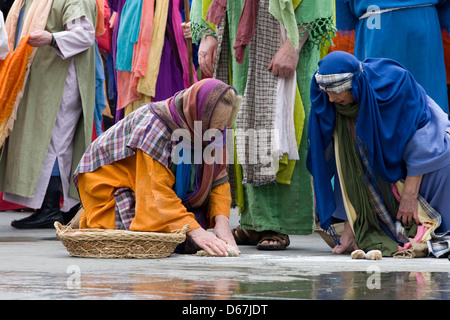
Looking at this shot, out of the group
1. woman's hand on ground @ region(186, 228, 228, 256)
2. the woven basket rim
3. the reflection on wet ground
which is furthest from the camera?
woman's hand on ground @ region(186, 228, 228, 256)

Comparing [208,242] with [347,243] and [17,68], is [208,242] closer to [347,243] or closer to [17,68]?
[347,243]

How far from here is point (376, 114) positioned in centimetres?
409

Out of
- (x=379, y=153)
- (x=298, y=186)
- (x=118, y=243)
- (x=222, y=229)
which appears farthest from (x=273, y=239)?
(x=118, y=243)

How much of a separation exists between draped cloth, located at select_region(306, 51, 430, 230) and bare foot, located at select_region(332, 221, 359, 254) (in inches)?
5.0

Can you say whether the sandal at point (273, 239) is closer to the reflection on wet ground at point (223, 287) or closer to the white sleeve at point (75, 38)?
the reflection on wet ground at point (223, 287)

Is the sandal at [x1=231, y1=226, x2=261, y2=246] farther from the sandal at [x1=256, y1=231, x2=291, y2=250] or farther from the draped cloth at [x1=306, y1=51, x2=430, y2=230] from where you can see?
the draped cloth at [x1=306, y1=51, x2=430, y2=230]

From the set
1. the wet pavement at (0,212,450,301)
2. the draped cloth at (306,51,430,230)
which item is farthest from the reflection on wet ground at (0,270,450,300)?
the draped cloth at (306,51,430,230)

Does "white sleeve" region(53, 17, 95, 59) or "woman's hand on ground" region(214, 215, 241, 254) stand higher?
"white sleeve" region(53, 17, 95, 59)

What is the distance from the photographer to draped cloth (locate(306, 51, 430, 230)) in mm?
4047

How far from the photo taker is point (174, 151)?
160 inches

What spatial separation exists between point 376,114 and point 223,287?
1.74m

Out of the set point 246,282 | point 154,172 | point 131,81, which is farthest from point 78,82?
point 246,282

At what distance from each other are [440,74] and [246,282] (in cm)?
270
